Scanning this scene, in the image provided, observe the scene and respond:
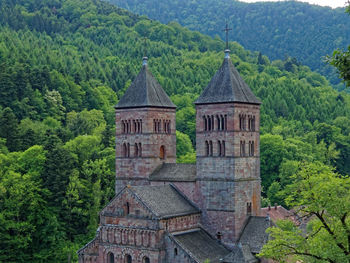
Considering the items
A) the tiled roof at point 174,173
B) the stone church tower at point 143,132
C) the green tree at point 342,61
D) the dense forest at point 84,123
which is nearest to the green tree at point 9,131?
the dense forest at point 84,123

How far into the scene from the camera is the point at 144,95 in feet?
214

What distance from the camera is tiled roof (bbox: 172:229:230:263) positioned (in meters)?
55.0

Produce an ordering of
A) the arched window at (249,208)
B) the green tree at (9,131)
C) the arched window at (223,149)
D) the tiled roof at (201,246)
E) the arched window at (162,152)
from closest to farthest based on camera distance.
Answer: the tiled roof at (201,246), the arched window at (223,149), the arched window at (249,208), the arched window at (162,152), the green tree at (9,131)

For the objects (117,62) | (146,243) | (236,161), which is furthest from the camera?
(117,62)

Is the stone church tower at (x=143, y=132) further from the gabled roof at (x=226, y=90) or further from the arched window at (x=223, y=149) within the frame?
the arched window at (x=223, y=149)

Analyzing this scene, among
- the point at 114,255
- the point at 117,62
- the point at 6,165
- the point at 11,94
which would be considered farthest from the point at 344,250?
the point at 117,62

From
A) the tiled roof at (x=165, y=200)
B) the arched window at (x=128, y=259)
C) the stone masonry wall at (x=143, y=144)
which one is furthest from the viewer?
the stone masonry wall at (x=143, y=144)

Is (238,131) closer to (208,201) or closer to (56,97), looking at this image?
(208,201)

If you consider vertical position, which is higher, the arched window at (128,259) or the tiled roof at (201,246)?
the tiled roof at (201,246)

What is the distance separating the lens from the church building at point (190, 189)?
182ft

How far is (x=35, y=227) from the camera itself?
74938 millimetres

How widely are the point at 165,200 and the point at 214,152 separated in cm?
664

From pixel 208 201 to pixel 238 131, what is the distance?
23.6ft

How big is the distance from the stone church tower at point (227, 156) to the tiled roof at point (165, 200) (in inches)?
67.3
